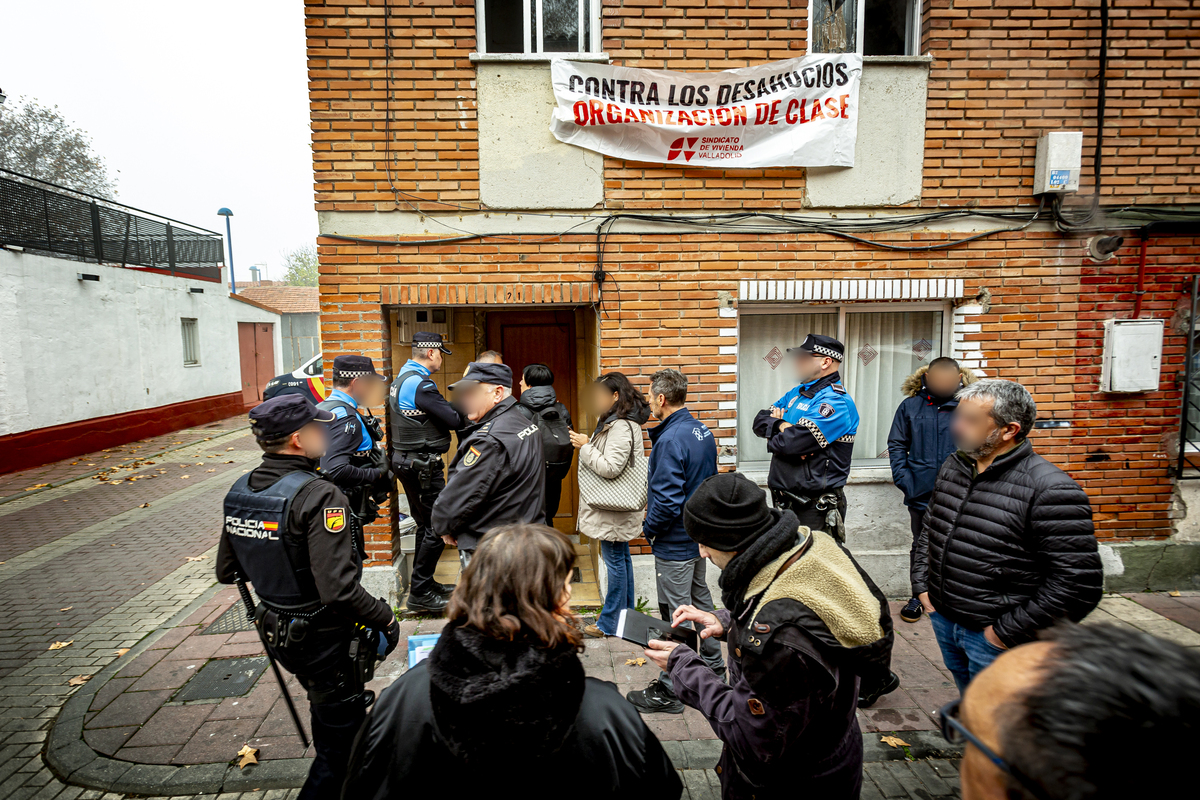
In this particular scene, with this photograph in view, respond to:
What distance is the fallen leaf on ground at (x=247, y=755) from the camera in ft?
10.7

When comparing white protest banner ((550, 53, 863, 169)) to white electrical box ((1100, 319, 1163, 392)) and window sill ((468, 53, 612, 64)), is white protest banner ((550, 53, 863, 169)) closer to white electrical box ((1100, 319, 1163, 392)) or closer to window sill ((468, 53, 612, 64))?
window sill ((468, 53, 612, 64))

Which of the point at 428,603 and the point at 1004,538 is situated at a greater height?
the point at 1004,538

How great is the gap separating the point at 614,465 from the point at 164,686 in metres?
3.40

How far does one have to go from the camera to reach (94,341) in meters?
12.6

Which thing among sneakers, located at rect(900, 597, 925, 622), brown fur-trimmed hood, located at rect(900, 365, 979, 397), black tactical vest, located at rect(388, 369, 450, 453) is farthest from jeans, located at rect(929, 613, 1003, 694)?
black tactical vest, located at rect(388, 369, 450, 453)

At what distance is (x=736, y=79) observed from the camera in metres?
4.67

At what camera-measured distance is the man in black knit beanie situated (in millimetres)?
1730

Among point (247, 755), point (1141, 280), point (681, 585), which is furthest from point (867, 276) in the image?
point (247, 755)

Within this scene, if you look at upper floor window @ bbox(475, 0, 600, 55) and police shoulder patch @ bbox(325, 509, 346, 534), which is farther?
upper floor window @ bbox(475, 0, 600, 55)

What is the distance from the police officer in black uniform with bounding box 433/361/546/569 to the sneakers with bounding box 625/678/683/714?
4.19ft

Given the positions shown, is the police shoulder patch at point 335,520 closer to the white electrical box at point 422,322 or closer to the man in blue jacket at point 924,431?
the white electrical box at point 422,322

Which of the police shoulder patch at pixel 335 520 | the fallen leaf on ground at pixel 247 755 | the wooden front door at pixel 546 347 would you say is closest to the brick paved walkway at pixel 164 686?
the fallen leaf on ground at pixel 247 755

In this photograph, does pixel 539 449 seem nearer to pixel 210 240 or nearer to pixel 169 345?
pixel 169 345

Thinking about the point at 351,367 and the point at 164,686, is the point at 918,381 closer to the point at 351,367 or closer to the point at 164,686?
the point at 351,367
